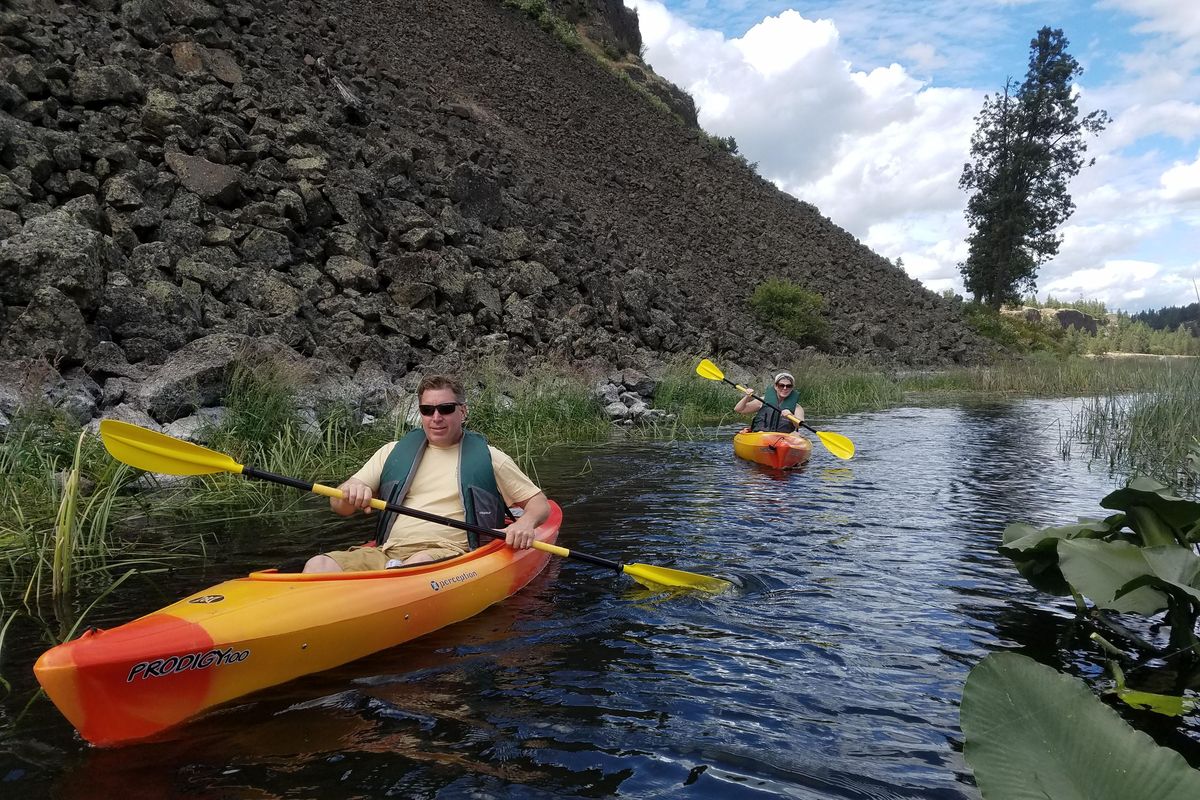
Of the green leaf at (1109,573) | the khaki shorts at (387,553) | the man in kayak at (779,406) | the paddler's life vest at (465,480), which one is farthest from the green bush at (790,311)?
the green leaf at (1109,573)

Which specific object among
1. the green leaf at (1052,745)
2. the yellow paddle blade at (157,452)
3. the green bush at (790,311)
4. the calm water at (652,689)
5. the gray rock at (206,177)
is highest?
the gray rock at (206,177)

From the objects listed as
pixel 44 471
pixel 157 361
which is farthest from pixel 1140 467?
pixel 157 361

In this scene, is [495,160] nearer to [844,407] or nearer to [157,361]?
[844,407]

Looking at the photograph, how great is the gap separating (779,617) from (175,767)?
2476mm

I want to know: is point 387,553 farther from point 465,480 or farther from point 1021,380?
point 1021,380

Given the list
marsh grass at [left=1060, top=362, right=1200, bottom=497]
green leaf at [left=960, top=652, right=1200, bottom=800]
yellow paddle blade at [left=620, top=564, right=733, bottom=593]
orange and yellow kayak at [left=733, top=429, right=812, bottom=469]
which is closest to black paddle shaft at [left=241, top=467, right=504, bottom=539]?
yellow paddle blade at [left=620, top=564, right=733, bottom=593]

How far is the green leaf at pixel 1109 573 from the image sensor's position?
263 cm

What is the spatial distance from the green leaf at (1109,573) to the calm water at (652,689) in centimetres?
39

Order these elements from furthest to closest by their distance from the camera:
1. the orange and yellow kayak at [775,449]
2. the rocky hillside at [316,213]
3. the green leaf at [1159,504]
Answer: the rocky hillside at [316,213]
the orange and yellow kayak at [775,449]
the green leaf at [1159,504]

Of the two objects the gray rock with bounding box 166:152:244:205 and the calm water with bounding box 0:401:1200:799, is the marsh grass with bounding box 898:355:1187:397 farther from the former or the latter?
the gray rock with bounding box 166:152:244:205

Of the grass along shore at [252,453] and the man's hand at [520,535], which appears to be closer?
the man's hand at [520,535]

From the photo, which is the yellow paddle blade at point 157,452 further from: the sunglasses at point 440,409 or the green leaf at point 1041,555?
the green leaf at point 1041,555

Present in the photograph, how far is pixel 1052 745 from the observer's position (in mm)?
991

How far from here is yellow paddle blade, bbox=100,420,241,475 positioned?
12.0 ft
